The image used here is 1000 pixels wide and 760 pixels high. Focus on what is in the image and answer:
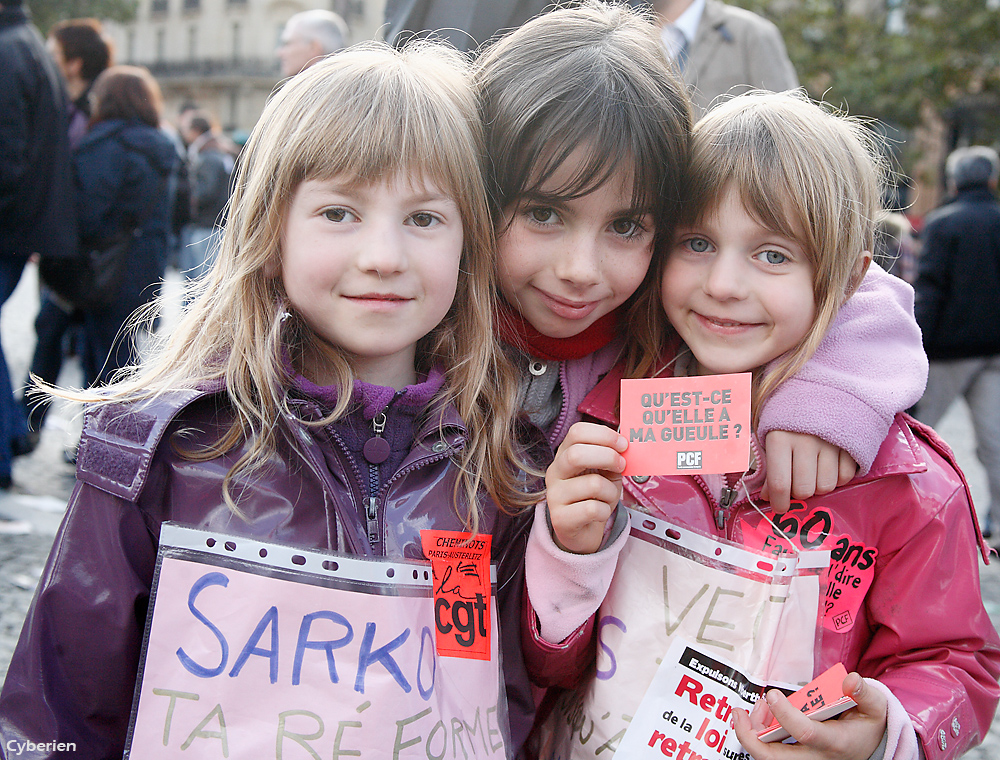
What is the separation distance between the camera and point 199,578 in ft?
4.62

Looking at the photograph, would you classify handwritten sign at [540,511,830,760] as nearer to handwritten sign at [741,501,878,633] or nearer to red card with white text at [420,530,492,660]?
handwritten sign at [741,501,878,633]

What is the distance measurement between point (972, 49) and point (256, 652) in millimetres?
17055

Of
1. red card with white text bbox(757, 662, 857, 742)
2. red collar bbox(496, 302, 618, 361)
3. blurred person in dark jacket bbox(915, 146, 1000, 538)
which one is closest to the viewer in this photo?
red card with white text bbox(757, 662, 857, 742)

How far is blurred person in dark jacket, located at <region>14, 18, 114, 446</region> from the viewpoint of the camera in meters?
5.26

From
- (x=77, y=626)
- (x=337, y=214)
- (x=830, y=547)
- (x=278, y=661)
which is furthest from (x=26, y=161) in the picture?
(x=830, y=547)

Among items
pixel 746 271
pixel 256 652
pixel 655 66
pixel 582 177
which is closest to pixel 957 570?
pixel 746 271

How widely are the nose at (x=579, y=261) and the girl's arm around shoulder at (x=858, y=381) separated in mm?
402

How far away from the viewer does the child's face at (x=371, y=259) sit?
5.04ft

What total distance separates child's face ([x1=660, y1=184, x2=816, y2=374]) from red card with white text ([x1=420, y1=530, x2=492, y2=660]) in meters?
0.58

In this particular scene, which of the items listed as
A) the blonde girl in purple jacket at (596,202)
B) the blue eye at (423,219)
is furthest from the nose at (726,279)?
the blue eye at (423,219)

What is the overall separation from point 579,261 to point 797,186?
42 cm

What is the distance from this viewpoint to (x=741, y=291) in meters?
1.65

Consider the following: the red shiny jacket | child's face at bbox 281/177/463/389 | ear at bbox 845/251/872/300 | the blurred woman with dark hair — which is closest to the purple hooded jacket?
child's face at bbox 281/177/463/389

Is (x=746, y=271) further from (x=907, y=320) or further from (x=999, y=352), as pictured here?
(x=999, y=352)
